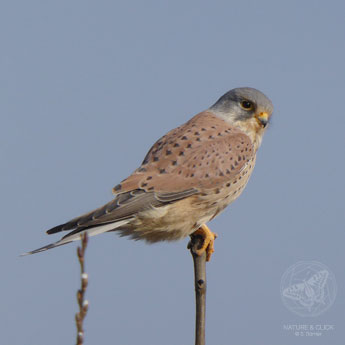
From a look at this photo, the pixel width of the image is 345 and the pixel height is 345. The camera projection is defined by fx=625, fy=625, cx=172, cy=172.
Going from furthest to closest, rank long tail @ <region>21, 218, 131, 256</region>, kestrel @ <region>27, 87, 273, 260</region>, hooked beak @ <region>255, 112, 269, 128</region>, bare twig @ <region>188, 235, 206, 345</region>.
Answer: hooked beak @ <region>255, 112, 269, 128</region>, kestrel @ <region>27, 87, 273, 260</region>, long tail @ <region>21, 218, 131, 256</region>, bare twig @ <region>188, 235, 206, 345</region>

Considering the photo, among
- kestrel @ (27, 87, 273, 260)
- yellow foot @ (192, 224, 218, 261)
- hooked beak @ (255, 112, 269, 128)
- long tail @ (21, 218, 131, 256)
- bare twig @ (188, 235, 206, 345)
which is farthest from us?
hooked beak @ (255, 112, 269, 128)

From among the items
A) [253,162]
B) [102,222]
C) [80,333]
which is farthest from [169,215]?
[80,333]

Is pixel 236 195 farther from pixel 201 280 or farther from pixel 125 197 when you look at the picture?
pixel 201 280

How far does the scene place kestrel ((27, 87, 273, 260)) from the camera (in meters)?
4.93

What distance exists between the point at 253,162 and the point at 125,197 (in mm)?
1396

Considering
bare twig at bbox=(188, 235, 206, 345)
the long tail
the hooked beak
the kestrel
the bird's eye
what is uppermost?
the bird's eye

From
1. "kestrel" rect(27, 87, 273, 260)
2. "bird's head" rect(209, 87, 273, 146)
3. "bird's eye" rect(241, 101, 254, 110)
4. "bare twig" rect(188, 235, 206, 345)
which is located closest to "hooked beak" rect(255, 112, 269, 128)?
"bird's head" rect(209, 87, 273, 146)

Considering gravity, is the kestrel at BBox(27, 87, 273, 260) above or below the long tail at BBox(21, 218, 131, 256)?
above

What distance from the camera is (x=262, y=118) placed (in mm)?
5785

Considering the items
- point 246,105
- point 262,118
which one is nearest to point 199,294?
point 262,118

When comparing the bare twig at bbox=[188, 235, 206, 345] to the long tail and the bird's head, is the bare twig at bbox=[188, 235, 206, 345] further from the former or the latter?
the bird's head

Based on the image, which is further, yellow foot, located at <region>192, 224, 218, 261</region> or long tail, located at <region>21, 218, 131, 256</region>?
yellow foot, located at <region>192, 224, 218, 261</region>

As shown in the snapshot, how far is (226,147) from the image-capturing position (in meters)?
5.45

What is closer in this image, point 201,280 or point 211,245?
point 201,280
